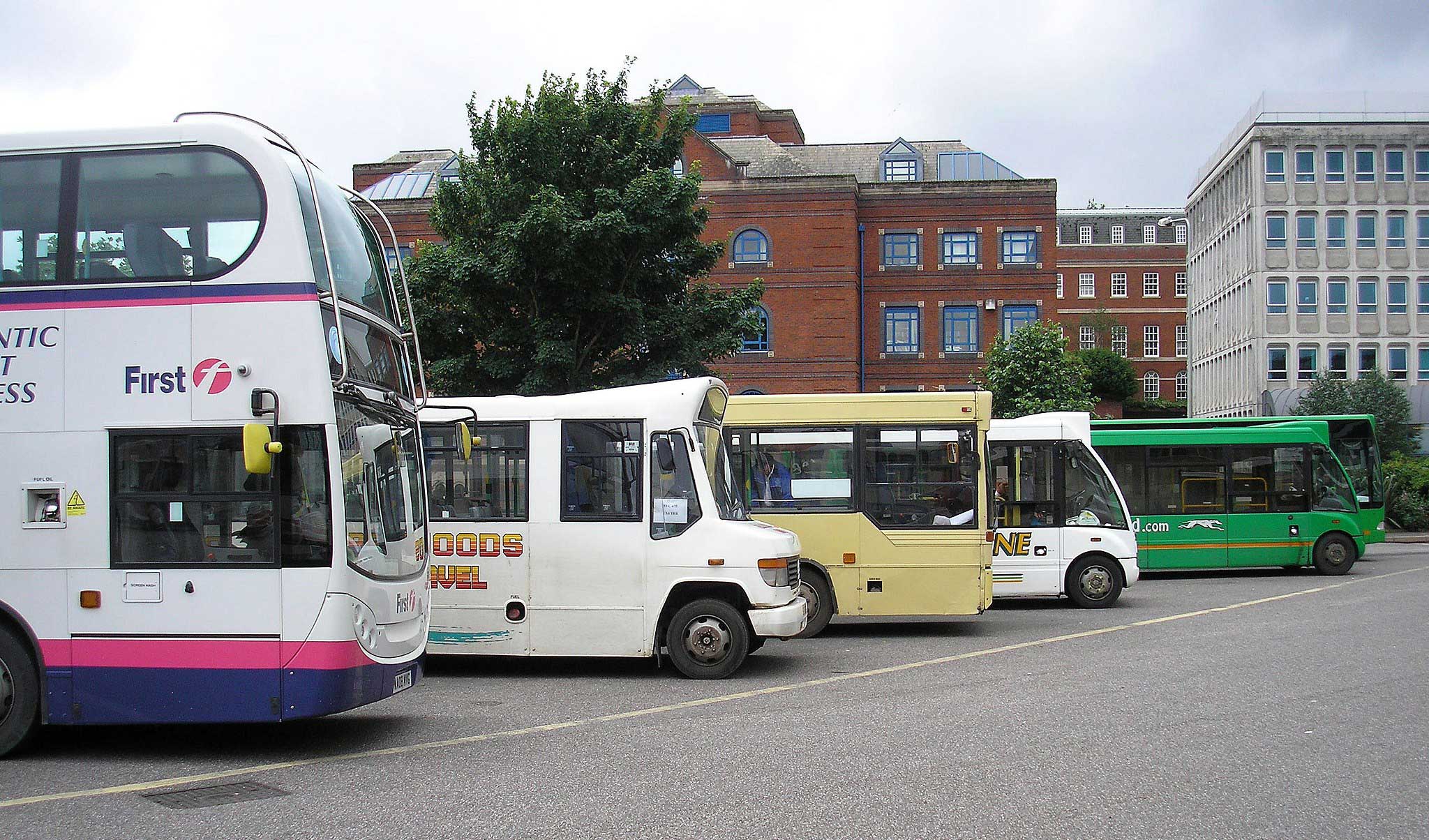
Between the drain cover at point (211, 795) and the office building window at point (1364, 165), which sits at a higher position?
the office building window at point (1364, 165)

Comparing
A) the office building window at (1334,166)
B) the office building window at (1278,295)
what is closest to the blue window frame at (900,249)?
the office building window at (1278,295)

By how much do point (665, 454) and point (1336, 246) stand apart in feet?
208

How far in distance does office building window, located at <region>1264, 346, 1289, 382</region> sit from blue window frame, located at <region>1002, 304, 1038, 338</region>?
21.3 m

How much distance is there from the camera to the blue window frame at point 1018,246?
167 ft

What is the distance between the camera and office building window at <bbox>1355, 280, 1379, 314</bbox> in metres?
64.4

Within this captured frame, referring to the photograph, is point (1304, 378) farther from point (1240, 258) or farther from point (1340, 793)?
point (1340, 793)

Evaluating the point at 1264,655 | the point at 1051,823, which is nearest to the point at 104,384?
the point at 1051,823

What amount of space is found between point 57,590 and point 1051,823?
6.51 meters

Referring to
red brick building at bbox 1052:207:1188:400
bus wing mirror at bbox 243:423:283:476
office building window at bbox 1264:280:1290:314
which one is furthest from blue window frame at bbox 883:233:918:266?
bus wing mirror at bbox 243:423:283:476

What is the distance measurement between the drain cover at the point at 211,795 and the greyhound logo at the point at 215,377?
2.55m

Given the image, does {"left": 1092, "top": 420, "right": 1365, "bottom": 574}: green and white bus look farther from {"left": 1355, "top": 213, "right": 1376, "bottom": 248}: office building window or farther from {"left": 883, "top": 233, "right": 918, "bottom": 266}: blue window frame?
{"left": 1355, "top": 213, "right": 1376, "bottom": 248}: office building window

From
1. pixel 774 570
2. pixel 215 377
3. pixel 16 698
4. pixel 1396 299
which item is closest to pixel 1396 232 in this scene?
pixel 1396 299

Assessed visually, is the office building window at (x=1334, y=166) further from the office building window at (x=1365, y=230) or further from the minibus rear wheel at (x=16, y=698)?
the minibus rear wheel at (x=16, y=698)

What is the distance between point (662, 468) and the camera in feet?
38.8
